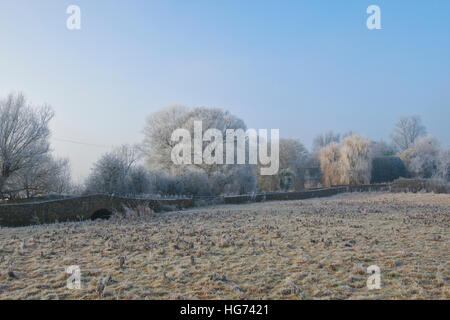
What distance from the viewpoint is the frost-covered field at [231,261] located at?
4.41 m

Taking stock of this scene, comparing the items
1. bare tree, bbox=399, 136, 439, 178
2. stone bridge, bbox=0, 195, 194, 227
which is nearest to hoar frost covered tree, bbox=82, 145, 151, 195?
stone bridge, bbox=0, 195, 194, 227

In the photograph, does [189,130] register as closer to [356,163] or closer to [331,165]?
[331,165]

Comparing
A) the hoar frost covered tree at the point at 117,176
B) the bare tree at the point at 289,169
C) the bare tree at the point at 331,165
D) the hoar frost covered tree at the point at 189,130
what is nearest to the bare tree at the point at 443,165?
the bare tree at the point at 331,165

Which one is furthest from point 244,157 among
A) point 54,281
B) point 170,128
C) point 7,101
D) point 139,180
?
point 54,281

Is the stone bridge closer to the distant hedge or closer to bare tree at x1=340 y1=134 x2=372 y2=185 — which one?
bare tree at x1=340 y1=134 x2=372 y2=185

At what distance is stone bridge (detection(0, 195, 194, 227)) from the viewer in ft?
37.1

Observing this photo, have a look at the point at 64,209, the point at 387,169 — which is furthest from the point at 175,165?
the point at 387,169

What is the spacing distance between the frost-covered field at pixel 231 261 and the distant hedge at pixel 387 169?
32.7 m

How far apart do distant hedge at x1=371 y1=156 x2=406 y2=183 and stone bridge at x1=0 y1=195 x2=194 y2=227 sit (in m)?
33.4

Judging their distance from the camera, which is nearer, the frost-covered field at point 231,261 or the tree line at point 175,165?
the frost-covered field at point 231,261

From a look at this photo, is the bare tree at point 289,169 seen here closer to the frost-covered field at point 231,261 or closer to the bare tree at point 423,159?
the bare tree at point 423,159

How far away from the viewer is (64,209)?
1227cm

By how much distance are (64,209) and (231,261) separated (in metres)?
8.96
